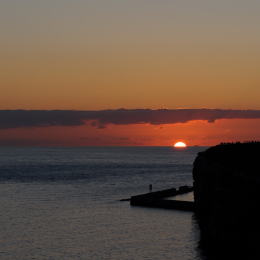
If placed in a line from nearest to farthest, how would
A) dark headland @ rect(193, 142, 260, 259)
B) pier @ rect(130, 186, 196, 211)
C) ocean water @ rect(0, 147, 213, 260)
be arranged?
dark headland @ rect(193, 142, 260, 259)
ocean water @ rect(0, 147, 213, 260)
pier @ rect(130, 186, 196, 211)

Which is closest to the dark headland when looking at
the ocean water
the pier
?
the ocean water

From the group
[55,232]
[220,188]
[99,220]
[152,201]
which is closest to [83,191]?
[152,201]

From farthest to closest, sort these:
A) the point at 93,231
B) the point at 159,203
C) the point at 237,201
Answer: the point at 159,203
the point at 93,231
the point at 237,201

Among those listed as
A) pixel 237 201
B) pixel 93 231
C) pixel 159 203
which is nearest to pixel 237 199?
pixel 237 201

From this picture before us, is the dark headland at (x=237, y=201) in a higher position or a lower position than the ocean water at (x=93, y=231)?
higher

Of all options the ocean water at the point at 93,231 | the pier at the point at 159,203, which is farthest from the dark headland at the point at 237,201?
the pier at the point at 159,203

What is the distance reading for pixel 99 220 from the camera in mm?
48906

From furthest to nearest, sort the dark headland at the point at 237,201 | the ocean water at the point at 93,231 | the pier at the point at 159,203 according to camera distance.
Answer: the pier at the point at 159,203 < the ocean water at the point at 93,231 < the dark headland at the point at 237,201

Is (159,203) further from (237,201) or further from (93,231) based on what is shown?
(237,201)

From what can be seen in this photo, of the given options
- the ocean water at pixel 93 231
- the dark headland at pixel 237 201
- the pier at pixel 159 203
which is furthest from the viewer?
the pier at pixel 159 203

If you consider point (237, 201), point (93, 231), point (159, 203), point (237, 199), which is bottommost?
point (93, 231)

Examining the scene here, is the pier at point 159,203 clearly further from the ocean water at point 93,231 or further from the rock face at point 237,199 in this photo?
the rock face at point 237,199

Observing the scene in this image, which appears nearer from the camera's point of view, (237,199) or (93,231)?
(237,199)

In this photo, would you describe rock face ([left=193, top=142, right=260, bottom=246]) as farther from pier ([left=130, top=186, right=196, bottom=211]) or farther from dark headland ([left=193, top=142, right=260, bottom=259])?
pier ([left=130, top=186, right=196, bottom=211])
